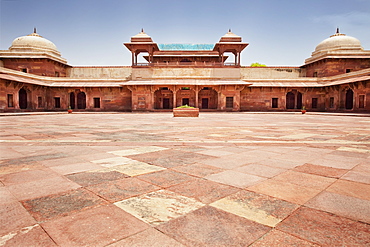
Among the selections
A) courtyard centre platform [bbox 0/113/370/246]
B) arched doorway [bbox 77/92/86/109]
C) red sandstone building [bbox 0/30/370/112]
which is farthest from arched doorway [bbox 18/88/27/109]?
courtyard centre platform [bbox 0/113/370/246]

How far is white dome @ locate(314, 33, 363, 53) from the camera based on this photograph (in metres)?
27.5

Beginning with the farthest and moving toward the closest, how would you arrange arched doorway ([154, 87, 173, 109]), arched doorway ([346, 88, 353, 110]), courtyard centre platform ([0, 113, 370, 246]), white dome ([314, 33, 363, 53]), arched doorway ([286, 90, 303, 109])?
1. arched doorway ([154, 87, 173, 109])
2. white dome ([314, 33, 363, 53])
3. arched doorway ([286, 90, 303, 109])
4. arched doorway ([346, 88, 353, 110])
5. courtyard centre platform ([0, 113, 370, 246])

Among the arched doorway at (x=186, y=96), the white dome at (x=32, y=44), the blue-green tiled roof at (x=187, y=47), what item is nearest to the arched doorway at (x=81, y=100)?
the white dome at (x=32, y=44)

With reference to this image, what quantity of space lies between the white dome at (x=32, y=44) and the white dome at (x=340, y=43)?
107 ft

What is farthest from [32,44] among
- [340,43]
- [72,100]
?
[340,43]

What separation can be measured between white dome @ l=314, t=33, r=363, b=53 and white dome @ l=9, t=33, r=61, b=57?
3273 cm

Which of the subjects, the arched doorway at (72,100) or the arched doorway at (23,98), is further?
the arched doorway at (72,100)

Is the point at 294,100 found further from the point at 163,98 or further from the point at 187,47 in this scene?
the point at 163,98

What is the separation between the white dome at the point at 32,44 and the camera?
27828 mm

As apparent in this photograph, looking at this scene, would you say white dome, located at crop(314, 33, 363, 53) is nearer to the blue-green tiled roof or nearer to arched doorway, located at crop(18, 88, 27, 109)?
the blue-green tiled roof

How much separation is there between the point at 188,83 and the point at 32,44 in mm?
19500

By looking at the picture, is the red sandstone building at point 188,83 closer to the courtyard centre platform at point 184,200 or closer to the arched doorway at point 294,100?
the arched doorway at point 294,100

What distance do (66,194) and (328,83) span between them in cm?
2720

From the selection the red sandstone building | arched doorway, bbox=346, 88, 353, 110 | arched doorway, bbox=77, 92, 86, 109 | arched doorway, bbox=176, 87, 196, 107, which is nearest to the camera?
arched doorway, bbox=346, 88, 353, 110
